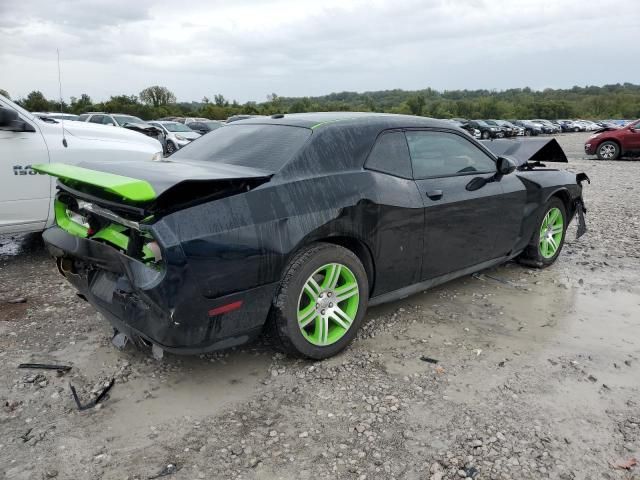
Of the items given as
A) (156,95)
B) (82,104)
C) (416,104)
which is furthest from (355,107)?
(82,104)

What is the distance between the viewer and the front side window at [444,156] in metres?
3.88

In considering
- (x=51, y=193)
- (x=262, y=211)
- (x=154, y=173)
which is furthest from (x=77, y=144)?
(x=262, y=211)

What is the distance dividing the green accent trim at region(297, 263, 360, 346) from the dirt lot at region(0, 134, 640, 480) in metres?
0.19

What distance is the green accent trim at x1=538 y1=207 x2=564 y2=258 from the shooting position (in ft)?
17.1

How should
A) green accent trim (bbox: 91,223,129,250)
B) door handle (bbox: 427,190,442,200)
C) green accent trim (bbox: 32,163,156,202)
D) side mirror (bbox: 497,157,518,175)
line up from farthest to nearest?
1. side mirror (bbox: 497,157,518,175)
2. door handle (bbox: 427,190,442,200)
3. green accent trim (bbox: 91,223,129,250)
4. green accent trim (bbox: 32,163,156,202)

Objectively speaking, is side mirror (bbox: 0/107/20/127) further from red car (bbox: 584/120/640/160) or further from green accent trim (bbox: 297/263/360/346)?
red car (bbox: 584/120/640/160)

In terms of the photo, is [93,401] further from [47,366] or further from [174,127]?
[174,127]

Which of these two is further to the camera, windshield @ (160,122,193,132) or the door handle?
windshield @ (160,122,193,132)

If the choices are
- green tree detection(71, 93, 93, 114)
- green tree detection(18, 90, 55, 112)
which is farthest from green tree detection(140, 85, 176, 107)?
green tree detection(18, 90, 55, 112)

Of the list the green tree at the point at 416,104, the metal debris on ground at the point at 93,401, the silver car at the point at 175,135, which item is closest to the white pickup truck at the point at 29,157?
the metal debris on ground at the point at 93,401

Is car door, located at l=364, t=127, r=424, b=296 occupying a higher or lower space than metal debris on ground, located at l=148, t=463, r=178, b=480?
higher

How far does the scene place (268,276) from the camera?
9.55ft

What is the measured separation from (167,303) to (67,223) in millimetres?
1244

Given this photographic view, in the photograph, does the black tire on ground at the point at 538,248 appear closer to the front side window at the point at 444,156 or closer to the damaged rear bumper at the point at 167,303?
the front side window at the point at 444,156
